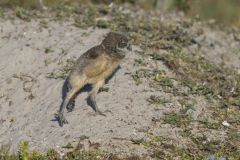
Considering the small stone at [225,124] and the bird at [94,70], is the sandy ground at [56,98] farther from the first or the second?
the small stone at [225,124]

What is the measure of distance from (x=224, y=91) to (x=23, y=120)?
2766 mm

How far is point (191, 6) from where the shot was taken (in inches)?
516

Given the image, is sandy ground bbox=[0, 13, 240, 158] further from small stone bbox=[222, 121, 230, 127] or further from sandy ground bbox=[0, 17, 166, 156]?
small stone bbox=[222, 121, 230, 127]

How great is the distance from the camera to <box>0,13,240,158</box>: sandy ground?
7.38 metres

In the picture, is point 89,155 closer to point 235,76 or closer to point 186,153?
point 186,153

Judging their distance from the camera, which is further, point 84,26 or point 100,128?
point 84,26

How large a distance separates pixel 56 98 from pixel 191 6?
557cm

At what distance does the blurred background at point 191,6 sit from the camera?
11.3m

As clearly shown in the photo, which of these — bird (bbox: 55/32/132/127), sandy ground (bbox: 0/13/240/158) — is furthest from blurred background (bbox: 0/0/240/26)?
bird (bbox: 55/32/132/127)

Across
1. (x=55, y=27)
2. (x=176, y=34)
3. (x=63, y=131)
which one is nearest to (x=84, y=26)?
(x=55, y=27)

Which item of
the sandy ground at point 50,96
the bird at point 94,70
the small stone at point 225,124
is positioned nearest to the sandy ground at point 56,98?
the sandy ground at point 50,96

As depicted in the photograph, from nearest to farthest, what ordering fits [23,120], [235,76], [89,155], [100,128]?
[89,155] < [100,128] < [23,120] < [235,76]

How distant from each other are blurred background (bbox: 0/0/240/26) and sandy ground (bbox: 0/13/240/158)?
1.02m

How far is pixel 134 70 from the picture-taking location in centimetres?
881
